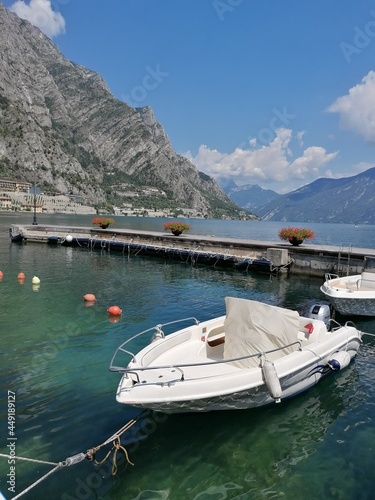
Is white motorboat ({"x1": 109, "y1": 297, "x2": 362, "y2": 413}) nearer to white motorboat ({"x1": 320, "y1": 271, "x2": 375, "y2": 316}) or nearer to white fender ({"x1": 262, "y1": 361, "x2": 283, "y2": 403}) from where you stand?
white fender ({"x1": 262, "y1": 361, "x2": 283, "y2": 403})

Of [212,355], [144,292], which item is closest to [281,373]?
[212,355]

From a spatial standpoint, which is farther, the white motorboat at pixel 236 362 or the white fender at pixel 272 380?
the white fender at pixel 272 380

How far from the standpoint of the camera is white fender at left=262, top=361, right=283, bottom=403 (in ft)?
24.9

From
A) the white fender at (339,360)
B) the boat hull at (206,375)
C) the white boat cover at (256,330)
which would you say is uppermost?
the white boat cover at (256,330)

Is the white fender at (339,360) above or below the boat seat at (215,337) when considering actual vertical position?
below

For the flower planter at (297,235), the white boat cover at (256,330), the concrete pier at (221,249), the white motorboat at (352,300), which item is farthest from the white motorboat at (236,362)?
the flower planter at (297,235)

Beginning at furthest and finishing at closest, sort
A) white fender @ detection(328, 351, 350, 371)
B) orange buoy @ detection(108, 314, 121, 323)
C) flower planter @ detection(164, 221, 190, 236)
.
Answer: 1. flower planter @ detection(164, 221, 190, 236)
2. orange buoy @ detection(108, 314, 121, 323)
3. white fender @ detection(328, 351, 350, 371)

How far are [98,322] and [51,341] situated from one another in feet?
9.25

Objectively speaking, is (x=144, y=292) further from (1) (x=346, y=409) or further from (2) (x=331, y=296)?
(1) (x=346, y=409)

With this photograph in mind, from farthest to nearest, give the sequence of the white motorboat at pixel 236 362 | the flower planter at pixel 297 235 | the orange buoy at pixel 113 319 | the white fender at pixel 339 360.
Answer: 1. the flower planter at pixel 297 235
2. the orange buoy at pixel 113 319
3. the white fender at pixel 339 360
4. the white motorboat at pixel 236 362

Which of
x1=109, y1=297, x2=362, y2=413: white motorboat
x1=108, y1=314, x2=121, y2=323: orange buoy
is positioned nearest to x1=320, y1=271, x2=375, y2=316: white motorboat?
x1=109, y1=297, x2=362, y2=413: white motorboat

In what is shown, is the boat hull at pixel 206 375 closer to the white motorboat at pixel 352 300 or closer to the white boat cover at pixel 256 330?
the white boat cover at pixel 256 330

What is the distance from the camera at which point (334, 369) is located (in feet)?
32.6

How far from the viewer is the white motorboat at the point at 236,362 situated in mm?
7113
